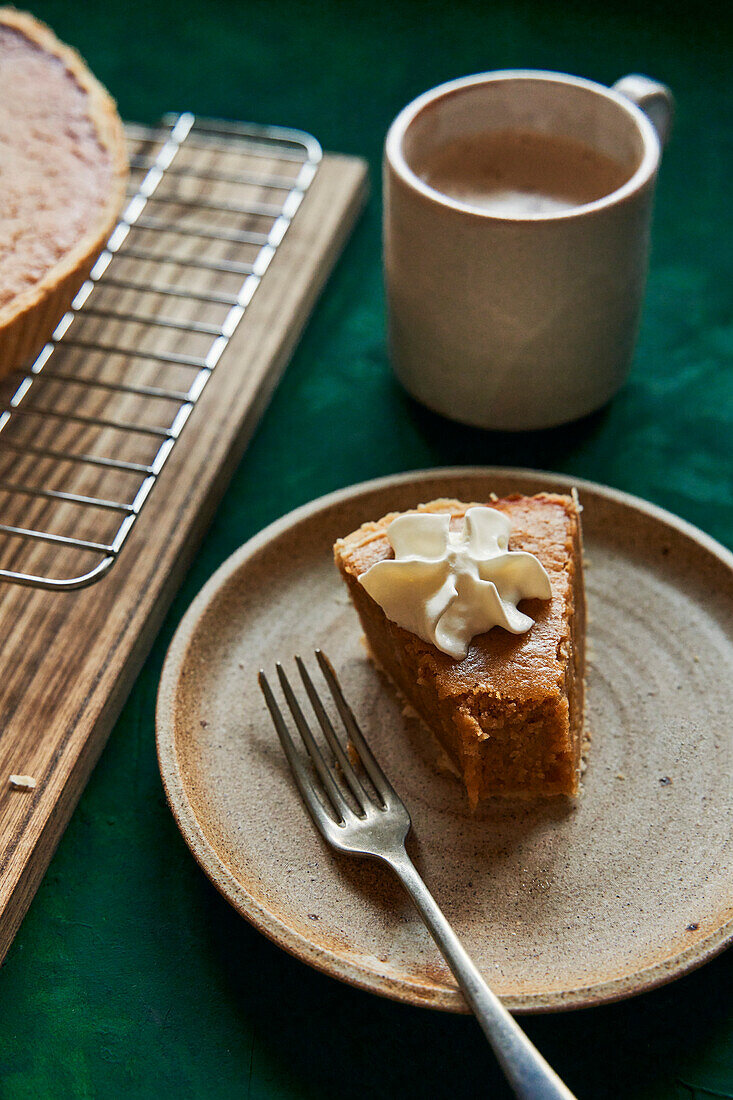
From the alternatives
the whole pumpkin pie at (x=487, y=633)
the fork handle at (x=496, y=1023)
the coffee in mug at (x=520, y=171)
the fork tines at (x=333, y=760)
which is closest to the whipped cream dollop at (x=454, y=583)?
the whole pumpkin pie at (x=487, y=633)

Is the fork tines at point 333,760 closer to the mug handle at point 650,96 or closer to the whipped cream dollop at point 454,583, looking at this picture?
the whipped cream dollop at point 454,583

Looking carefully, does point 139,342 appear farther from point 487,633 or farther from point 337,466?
point 487,633

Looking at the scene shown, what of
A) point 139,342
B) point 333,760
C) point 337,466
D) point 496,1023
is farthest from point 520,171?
point 496,1023

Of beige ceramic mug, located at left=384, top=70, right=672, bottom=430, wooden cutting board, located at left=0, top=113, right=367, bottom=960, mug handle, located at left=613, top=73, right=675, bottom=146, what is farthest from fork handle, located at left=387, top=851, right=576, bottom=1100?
mug handle, located at left=613, top=73, right=675, bottom=146

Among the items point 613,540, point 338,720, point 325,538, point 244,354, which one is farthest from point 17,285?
point 613,540

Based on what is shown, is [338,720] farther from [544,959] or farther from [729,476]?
[729,476]
